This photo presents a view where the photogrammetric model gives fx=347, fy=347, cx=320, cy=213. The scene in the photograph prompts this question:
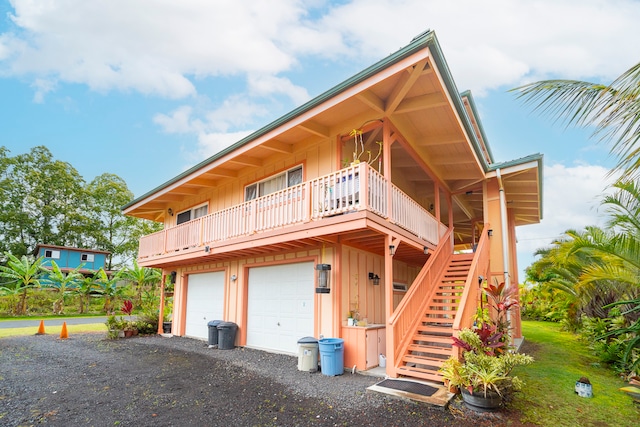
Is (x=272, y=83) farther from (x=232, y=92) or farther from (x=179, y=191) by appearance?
(x=179, y=191)

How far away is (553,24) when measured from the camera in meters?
5.73

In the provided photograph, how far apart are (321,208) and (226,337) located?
579 cm

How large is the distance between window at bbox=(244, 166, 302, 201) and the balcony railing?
1.44 m

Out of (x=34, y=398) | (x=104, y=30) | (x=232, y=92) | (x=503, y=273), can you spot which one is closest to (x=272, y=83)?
(x=232, y=92)

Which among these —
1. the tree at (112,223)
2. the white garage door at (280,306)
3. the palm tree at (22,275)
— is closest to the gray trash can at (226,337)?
the white garage door at (280,306)

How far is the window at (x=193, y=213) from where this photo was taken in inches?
572

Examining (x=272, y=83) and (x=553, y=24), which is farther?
(x=272, y=83)

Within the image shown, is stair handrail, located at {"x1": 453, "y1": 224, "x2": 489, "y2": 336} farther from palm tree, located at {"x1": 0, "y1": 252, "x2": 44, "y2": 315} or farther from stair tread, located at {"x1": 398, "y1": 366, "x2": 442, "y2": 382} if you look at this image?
palm tree, located at {"x1": 0, "y1": 252, "x2": 44, "y2": 315}

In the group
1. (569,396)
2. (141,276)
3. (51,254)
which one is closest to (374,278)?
(569,396)

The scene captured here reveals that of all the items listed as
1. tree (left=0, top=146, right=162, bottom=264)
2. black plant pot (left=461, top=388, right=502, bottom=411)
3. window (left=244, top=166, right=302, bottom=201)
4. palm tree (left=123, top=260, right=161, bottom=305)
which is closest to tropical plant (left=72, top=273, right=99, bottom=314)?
palm tree (left=123, top=260, right=161, bottom=305)

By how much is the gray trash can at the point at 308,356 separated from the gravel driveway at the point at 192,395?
0.22 m

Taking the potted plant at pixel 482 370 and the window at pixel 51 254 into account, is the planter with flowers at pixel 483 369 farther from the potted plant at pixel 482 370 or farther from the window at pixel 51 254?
the window at pixel 51 254

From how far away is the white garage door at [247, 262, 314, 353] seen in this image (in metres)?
9.62

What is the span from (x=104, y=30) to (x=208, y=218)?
29.5 ft
